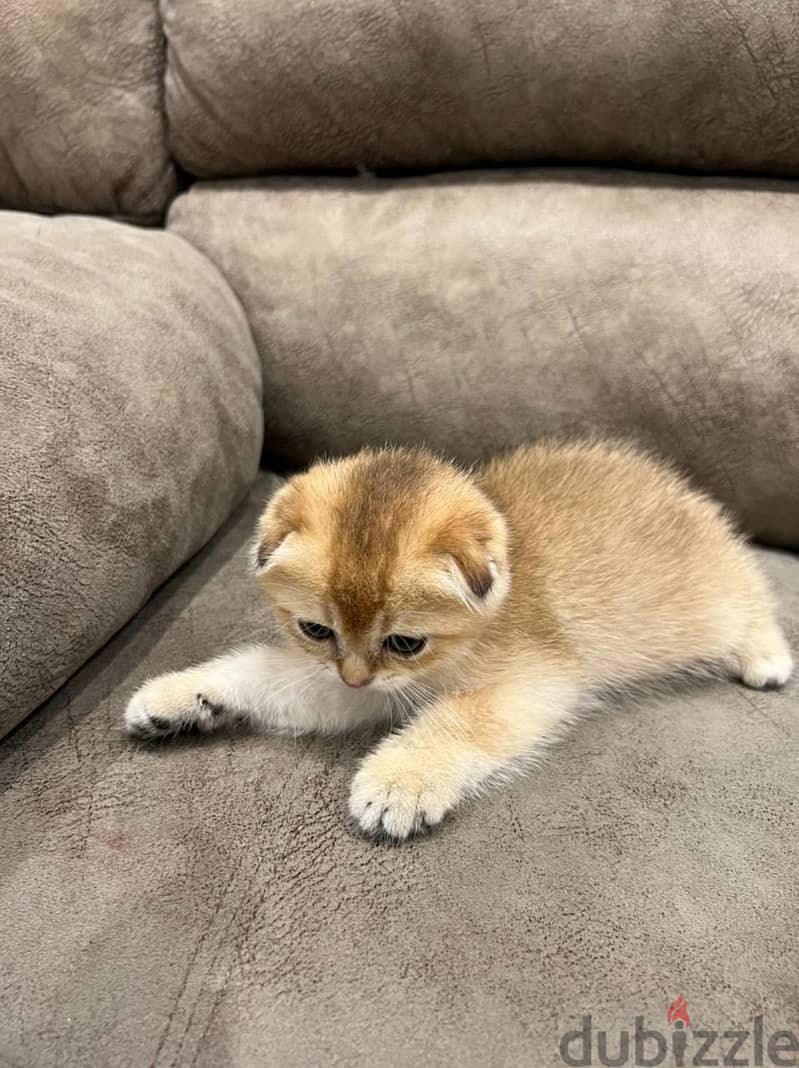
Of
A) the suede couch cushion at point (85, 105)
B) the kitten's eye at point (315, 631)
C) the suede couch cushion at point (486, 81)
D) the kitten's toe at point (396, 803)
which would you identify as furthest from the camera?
the suede couch cushion at point (85, 105)

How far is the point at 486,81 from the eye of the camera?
1.03m

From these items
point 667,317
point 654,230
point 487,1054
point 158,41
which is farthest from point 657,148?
point 487,1054

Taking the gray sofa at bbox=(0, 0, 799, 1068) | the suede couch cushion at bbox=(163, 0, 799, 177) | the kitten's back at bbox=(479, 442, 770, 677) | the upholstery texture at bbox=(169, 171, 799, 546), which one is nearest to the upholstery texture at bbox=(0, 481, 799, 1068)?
the gray sofa at bbox=(0, 0, 799, 1068)

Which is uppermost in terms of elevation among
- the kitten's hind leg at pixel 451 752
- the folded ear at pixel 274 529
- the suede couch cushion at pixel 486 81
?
the suede couch cushion at pixel 486 81

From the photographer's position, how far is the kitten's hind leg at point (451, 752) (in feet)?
2.29

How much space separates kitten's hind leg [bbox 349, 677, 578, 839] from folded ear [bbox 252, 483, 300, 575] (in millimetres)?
229

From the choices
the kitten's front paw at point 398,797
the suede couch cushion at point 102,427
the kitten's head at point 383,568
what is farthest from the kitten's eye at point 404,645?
the suede couch cushion at point 102,427

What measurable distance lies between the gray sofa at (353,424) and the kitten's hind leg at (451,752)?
0.10 feet

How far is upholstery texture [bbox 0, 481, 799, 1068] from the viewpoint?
0.54 metres

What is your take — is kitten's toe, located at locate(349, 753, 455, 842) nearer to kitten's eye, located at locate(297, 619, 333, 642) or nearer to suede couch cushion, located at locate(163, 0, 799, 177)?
kitten's eye, located at locate(297, 619, 333, 642)

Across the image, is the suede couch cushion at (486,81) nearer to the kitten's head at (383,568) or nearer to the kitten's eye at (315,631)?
the kitten's head at (383,568)

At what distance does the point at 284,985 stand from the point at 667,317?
36.0 inches

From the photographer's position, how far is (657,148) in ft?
3.41

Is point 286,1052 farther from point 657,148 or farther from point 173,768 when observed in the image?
point 657,148
